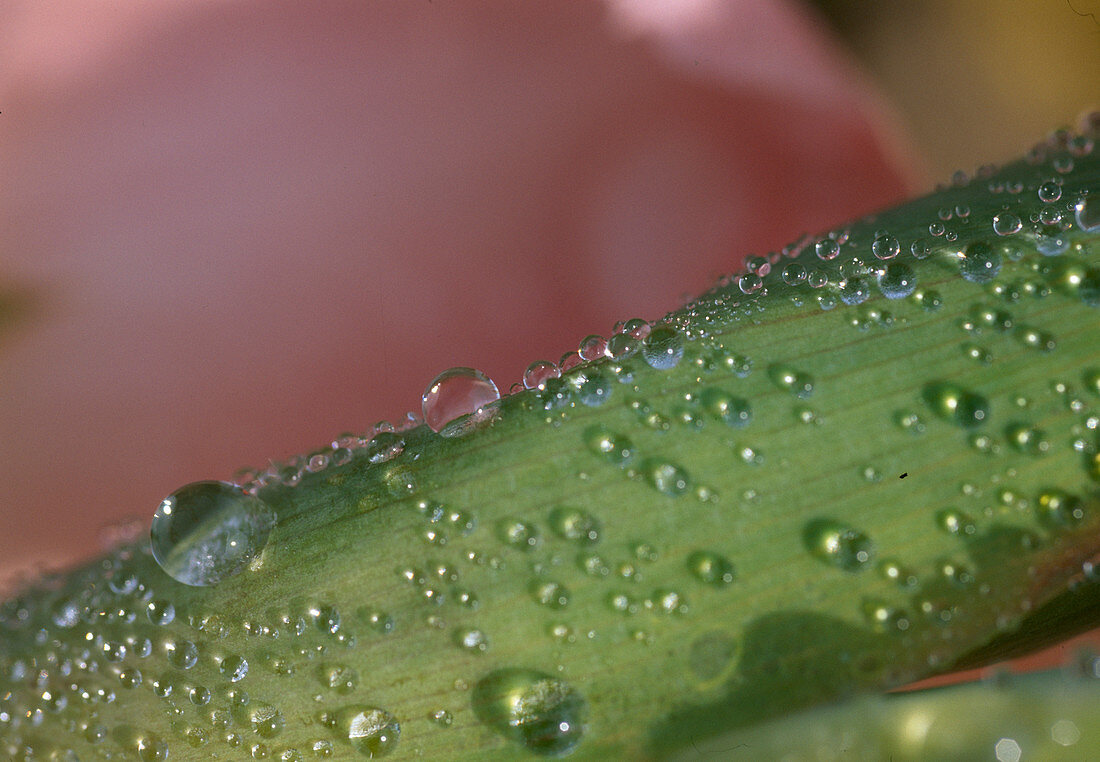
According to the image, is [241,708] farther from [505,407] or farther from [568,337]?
[568,337]

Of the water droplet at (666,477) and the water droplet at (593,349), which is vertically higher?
the water droplet at (593,349)

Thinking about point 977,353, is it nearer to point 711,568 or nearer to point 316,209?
point 711,568

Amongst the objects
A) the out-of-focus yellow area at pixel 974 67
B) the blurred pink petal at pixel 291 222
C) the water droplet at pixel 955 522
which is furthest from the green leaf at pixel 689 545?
the out-of-focus yellow area at pixel 974 67

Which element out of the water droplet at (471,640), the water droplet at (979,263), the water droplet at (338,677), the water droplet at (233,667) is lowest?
the water droplet at (471,640)

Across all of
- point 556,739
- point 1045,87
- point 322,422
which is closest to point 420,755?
point 556,739

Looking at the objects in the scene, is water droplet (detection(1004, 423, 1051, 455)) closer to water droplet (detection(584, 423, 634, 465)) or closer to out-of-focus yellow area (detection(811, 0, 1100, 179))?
water droplet (detection(584, 423, 634, 465))

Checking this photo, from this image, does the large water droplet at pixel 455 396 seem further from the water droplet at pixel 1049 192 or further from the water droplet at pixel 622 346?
the water droplet at pixel 1049 192
